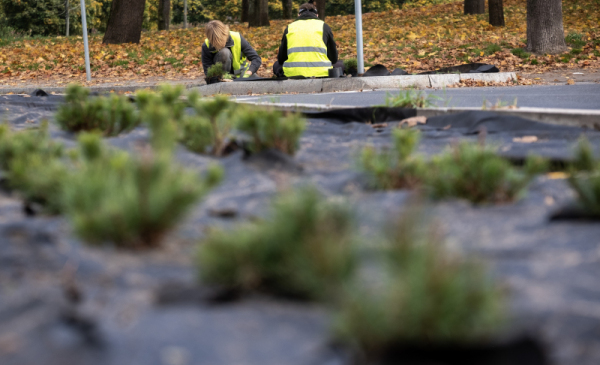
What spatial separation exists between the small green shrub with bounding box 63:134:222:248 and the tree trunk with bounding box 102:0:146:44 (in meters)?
20.2

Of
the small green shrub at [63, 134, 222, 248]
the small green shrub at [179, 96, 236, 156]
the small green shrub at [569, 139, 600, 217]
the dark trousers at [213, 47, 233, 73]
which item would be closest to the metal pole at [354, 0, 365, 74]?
the dark trousers at [213, 47, 233, 73]

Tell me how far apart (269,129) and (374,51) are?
46.9 ft

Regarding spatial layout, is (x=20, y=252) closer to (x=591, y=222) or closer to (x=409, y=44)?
(x=591, y=222)

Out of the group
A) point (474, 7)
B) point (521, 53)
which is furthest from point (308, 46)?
point (474, 7)

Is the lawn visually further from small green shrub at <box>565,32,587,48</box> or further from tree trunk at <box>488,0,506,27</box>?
tree trunk at <box>488,0,506,27</box>

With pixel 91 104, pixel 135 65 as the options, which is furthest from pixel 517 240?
pixel 135 65

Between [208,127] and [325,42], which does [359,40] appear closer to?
[325,42]

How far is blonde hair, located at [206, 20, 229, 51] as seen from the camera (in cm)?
1108

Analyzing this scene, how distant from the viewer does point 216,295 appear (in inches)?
62.0

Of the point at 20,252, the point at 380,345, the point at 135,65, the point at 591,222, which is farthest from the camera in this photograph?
the point at 135,65

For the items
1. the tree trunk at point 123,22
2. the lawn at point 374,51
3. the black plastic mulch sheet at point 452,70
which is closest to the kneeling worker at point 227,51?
the black plastic mulch sheet at point 452,70

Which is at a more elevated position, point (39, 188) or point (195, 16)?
point (195, 16)

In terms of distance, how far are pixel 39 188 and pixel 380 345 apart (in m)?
1.39

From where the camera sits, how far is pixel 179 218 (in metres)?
1.87
